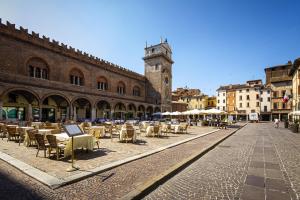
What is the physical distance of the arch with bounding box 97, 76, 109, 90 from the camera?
1291 inches

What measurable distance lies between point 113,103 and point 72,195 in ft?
98.3

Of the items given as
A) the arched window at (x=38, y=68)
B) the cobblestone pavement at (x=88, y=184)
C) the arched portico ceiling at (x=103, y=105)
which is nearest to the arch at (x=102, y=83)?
the arched portico ceiling at (x=103, y=105)

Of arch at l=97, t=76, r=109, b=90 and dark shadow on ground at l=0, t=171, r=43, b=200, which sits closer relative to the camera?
dark shadow on ground at l=0, t=171, r=43, b=200

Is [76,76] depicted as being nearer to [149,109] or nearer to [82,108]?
[82,108]

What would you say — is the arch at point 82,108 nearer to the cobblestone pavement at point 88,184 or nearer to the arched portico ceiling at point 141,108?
the arched portico ceiling at point 141,108

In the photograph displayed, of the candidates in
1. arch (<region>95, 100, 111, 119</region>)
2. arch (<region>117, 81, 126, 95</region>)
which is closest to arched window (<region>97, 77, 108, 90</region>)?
arch (<region>95, 100, 111, 119</region>)

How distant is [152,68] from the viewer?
47.7 meters

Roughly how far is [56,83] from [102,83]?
33.2 feet

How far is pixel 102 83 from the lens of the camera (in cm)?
3353

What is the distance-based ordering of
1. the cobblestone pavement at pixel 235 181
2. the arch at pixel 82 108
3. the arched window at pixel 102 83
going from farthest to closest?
the arched window at pixel 102 83
the arch at pixel 82 108
the cobblestone pavement at pixel 235 181

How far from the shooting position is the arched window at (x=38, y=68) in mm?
22255

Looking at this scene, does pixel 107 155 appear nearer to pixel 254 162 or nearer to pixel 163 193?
pixel 163 193

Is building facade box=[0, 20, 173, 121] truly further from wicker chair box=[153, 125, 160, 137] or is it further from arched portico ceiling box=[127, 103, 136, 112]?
wicker chair box=[153, 125, 160, 137]

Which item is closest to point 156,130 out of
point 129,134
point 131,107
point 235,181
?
point 129,134
